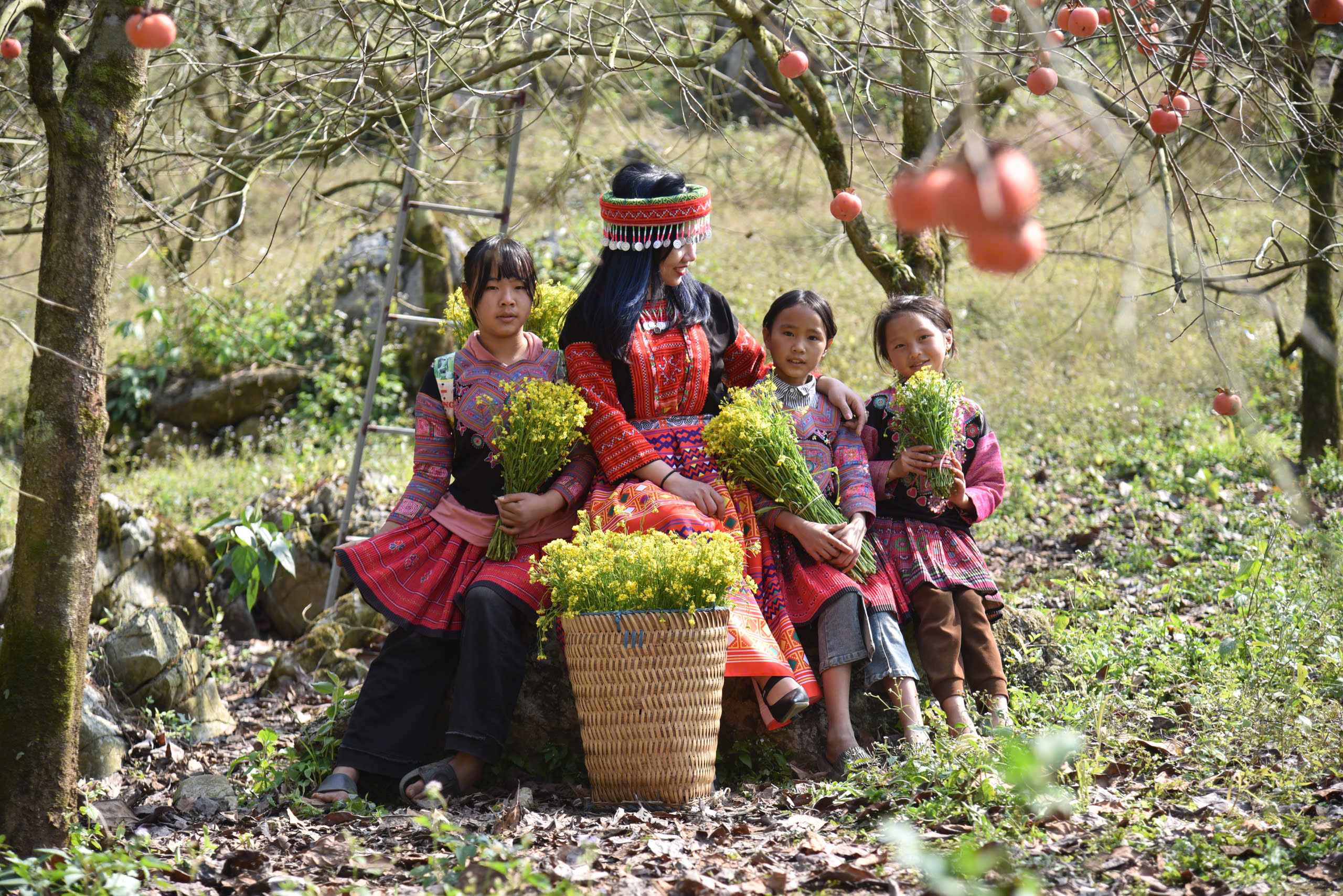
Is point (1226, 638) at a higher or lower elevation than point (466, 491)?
lower

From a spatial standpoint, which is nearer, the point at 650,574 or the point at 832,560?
the point at 650,574

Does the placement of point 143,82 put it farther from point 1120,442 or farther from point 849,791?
point 1120,442

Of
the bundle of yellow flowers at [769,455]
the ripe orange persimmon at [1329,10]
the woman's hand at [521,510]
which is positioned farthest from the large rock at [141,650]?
the ripe orange persimmon at [1329,10]

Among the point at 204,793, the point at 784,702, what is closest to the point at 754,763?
the point at 784,702

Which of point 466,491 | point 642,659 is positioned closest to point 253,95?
point 466,491

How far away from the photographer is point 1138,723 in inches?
135

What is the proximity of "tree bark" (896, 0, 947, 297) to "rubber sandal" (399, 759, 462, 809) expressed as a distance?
2.54 meters

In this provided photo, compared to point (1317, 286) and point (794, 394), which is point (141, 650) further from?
point (1317, 286)

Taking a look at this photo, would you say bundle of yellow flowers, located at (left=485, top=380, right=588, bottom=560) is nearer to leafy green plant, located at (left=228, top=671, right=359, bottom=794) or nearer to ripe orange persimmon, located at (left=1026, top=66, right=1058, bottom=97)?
leafy green plant, located at (left=228, top=671, right=359, bottom=794)

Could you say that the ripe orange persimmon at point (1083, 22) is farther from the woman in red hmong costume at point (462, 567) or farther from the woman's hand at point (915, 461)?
the woman in red hmong costume at point (462, 567)

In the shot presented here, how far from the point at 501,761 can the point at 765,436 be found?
1328 millimetres

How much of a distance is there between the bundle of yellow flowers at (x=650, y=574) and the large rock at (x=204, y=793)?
1233 millimetres

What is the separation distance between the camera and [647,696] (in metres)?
3.07

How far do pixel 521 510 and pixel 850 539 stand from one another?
1.04m
